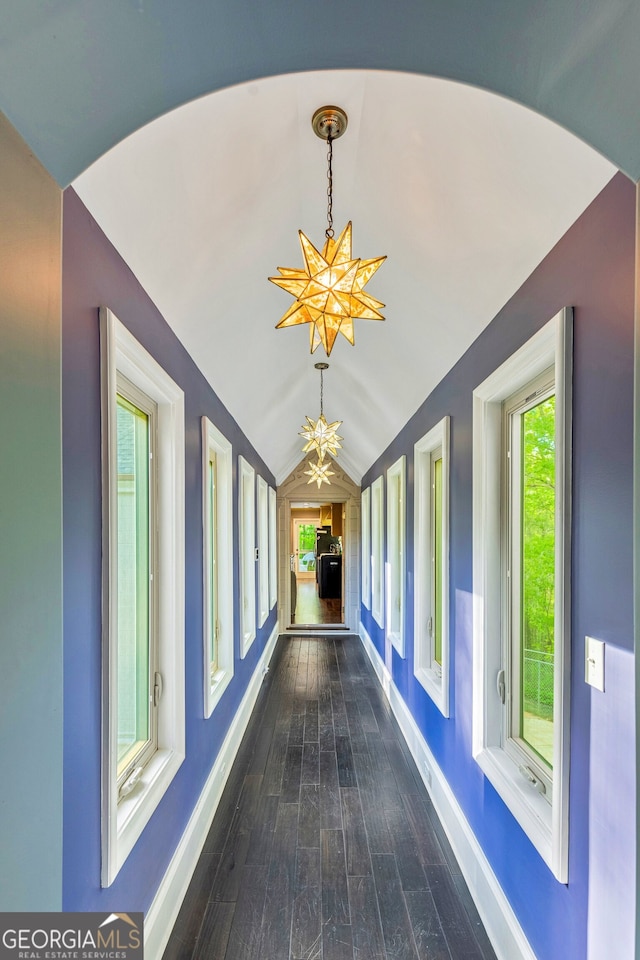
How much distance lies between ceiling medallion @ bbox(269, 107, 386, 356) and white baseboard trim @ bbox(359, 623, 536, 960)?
2080mm

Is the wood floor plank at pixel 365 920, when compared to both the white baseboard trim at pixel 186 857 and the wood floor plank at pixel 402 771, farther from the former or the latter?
the wood floor plank at pixel 402 771

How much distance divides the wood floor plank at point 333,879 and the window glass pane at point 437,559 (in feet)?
4.15

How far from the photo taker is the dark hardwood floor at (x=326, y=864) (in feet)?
5.95

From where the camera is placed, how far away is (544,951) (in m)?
1.43

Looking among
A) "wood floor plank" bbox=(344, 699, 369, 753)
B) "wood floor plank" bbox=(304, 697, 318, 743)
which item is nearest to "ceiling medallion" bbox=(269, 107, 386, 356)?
"wood floor plank" bbox=(344, 699, 369, 753)

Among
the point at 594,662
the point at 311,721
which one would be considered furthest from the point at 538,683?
the point at 311,721

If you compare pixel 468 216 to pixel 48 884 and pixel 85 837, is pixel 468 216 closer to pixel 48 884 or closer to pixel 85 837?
pixel 48 884

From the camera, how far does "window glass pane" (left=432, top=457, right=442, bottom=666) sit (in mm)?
3297

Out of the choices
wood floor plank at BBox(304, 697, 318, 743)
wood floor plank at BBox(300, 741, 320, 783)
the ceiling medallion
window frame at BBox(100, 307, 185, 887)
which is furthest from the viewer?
wood floor plank at BBox(304, 697, 318, 743)

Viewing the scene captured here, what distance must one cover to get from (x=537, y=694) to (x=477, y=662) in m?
0.31

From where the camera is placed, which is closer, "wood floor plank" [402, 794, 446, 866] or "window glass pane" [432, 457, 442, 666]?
"wood floor plank" [402, 794, 446, 866]

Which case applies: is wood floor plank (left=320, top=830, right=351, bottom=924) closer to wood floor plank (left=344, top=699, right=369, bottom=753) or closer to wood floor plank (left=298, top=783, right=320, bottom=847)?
wood floor plank (left=298, top=783, right=320, bottom=847)

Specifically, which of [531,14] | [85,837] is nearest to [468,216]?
[531,14]

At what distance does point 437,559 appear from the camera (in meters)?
3.34
